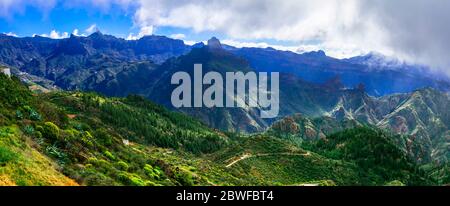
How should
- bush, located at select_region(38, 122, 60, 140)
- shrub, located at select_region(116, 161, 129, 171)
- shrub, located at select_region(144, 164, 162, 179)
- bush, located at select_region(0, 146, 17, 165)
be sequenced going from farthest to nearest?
shrub, located at select_region(144, 164, 162, 179) < shrub, located at select_region(116, 161, 129, 171) < bush, located at select_region(38, 122, 60, 140) < bush, located at select_region(0, 146, 17, 165)

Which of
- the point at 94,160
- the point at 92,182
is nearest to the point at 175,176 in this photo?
the point at 94,160

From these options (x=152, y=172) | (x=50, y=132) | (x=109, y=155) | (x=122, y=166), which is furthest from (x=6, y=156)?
(x=152, y=172)

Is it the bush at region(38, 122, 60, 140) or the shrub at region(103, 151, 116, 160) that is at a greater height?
the bush at region(38, 122, 60, 140)

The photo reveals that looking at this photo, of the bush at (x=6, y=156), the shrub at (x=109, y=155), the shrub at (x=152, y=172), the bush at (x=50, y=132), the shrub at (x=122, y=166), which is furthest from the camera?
the shrub at (x=109, y=155)

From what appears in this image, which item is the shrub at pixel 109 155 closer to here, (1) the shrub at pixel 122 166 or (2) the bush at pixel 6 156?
(1) the shrub at pixel 122 166

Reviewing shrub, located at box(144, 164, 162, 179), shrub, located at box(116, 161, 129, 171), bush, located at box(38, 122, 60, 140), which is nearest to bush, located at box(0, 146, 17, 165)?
bush, located at box(38, 122, 60, 140)

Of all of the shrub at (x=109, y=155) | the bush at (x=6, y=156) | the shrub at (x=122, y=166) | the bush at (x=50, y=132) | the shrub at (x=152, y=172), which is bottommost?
the shrub at (x=152, y=172)

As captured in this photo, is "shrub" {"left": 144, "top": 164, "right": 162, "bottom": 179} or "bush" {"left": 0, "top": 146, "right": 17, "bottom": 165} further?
"shrub" {"left": 144, "top": 164, "right": 162, "bottom": 179}

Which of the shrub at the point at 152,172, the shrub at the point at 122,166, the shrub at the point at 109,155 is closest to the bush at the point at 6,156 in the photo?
the shrub at the point at 122,166

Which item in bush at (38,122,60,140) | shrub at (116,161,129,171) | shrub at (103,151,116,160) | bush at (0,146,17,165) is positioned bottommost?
shrub at (116,161,129,171)

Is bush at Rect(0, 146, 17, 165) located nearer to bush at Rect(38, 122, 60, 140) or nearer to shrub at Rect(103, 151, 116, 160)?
bush at Rect(38, 122, 60, 140)
